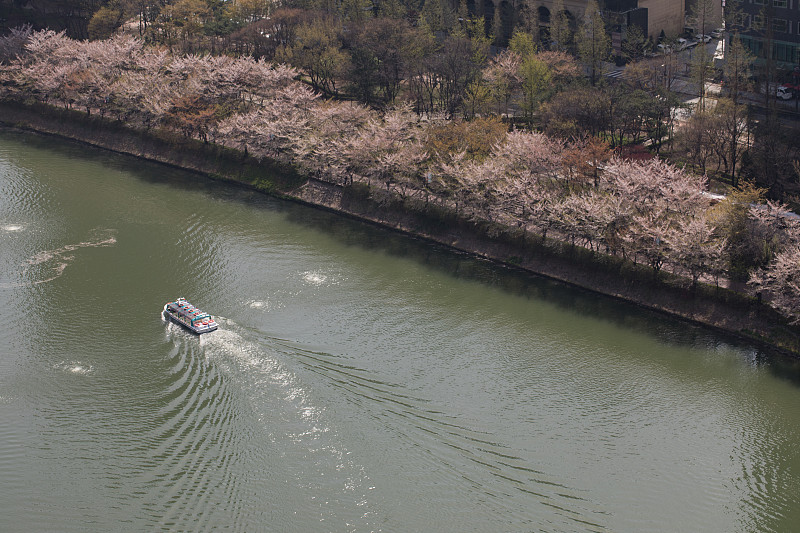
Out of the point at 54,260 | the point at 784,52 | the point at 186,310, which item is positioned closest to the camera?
the point at 186,310

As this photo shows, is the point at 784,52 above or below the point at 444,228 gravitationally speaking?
above

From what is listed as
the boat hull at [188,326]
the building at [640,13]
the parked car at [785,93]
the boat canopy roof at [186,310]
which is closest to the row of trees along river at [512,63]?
the building at [640,13]

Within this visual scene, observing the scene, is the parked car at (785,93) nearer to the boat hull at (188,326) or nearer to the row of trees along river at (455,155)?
the row of trees along river at (455,155)

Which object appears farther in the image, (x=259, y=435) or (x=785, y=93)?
(x=785, y=93)

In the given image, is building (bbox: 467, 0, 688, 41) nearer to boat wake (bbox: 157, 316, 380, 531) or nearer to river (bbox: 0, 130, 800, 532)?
river (bbox: 0, 130, 800, 532)

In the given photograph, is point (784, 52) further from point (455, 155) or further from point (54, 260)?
point (54, 260)

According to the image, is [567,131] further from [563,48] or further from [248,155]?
[248,155]

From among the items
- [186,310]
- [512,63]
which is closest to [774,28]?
[512,63]
